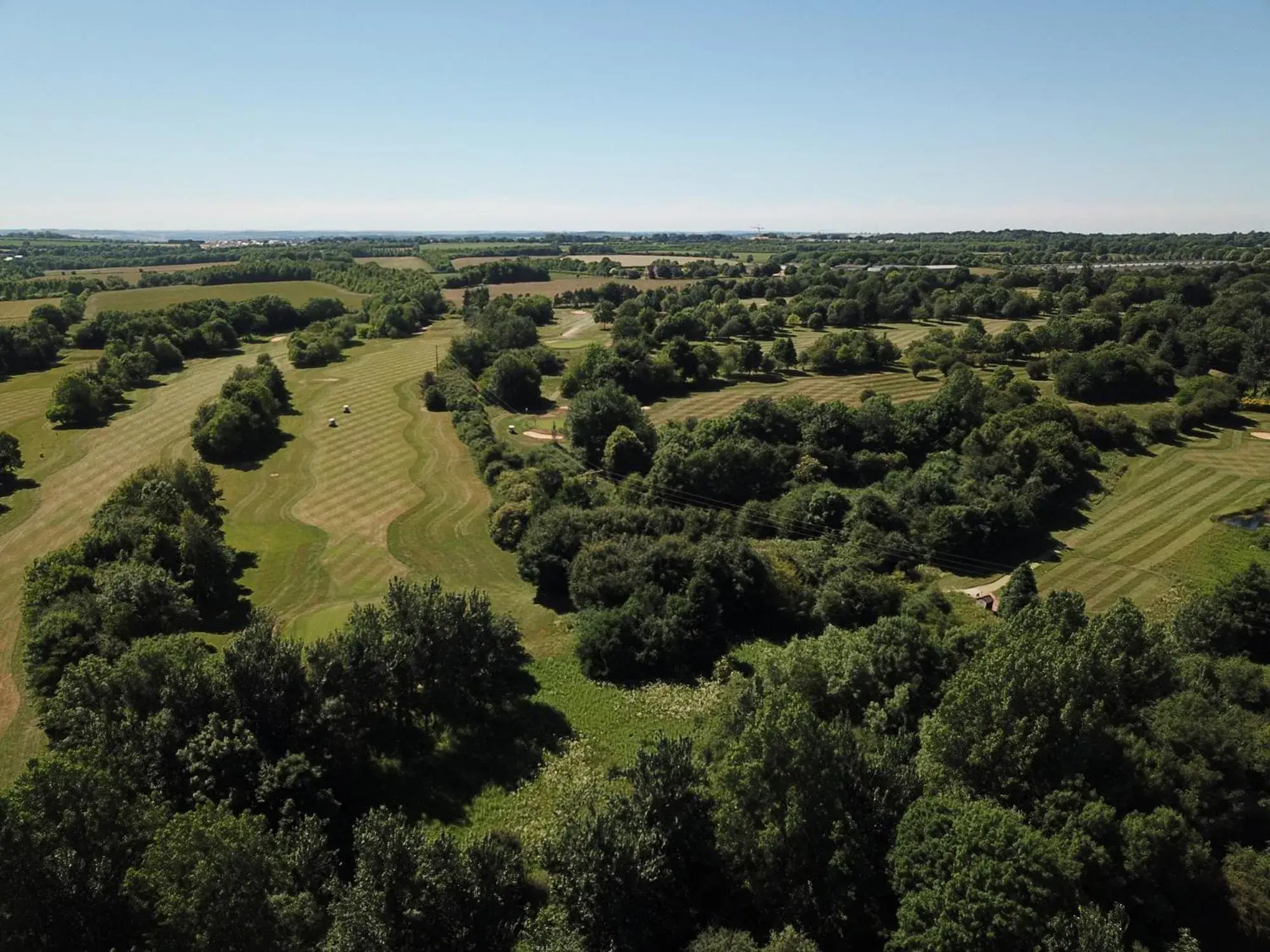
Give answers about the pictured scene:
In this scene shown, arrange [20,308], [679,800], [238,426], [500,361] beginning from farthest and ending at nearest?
[20,308] < [500,361] < [238,426] < [679,800]

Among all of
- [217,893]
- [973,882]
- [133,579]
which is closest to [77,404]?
[133,579]

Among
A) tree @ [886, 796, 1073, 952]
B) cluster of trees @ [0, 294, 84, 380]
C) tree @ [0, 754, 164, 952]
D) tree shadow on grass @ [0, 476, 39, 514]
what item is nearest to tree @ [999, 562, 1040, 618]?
tree @ [886, 796, 1073, 952]

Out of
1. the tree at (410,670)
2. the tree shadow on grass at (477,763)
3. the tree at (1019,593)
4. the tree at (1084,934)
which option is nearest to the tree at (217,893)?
Result: the tree at (410,670)

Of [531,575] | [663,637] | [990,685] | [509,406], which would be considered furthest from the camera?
[509,406]

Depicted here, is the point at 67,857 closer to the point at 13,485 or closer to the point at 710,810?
the point at 710,810

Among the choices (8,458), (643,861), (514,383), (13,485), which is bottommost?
(13,485)

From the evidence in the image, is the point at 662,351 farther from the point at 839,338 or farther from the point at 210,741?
the point at 210,741

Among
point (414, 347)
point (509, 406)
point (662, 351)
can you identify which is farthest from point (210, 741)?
point (414, 347)
